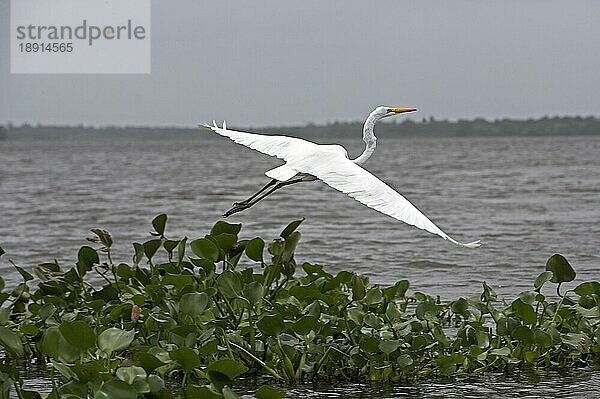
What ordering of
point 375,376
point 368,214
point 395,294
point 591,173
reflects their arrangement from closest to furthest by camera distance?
Answer: point 375,376 < point 395,294 < point 368,214 < point 591,173

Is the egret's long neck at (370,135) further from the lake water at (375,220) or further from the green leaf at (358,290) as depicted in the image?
the lake water at (375,220)

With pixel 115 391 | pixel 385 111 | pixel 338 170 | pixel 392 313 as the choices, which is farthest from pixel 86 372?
pixel 385 111

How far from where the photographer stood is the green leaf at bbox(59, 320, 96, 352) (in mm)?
4410

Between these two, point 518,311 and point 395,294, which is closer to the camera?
point 518,311

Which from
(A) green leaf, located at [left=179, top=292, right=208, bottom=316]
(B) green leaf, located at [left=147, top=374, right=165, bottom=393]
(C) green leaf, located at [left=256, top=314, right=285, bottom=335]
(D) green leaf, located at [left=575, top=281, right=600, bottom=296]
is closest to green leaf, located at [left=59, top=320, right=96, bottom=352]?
(B) green leaf, located at [left=147, top=374, right=165, bottom=393]

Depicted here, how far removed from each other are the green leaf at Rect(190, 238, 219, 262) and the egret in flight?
62 centimetres

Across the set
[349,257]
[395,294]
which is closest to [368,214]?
[349,257]

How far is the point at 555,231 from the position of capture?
51.4 feet

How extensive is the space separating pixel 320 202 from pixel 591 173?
39.9 feet

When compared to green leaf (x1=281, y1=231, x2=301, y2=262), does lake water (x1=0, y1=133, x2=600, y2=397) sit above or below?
below

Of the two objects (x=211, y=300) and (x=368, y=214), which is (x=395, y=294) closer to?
(x=211, y=300)

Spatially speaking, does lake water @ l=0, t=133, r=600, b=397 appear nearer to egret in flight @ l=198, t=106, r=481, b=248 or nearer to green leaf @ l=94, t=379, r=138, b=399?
egret in flight @ l=198, t=106, r=481, b=248

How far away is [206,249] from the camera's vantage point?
6.14 m

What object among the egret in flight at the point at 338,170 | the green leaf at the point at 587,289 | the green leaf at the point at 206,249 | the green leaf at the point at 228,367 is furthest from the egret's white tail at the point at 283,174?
the green leaf at the point at 228,367
